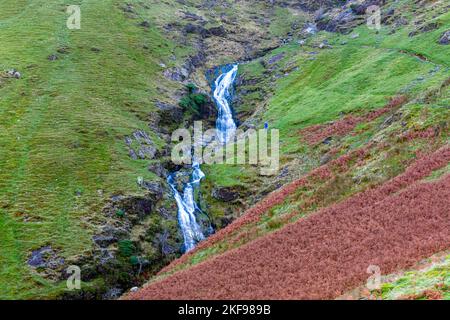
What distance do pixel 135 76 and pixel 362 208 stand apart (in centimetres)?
7603

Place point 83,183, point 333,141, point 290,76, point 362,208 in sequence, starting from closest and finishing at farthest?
point 362,208
point 83,183
point 333,141
point 290,76

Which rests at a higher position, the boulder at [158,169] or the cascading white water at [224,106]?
the cascading white water at [224,106]

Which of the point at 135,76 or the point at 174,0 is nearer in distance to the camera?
the point at 135,76

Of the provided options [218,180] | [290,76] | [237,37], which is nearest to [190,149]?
Result: [218,180]

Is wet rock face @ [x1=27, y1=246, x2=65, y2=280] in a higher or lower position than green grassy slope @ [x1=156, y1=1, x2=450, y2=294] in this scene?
lower

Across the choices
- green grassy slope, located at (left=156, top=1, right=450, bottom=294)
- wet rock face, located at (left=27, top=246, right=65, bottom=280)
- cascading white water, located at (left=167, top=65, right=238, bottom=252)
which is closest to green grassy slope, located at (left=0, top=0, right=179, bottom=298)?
wet rock face, located at (left=27, top=246, right=65, bottom=280)

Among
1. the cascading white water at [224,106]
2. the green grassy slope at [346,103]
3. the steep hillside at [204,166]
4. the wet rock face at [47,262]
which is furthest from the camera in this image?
the cascading white water at [224,106]

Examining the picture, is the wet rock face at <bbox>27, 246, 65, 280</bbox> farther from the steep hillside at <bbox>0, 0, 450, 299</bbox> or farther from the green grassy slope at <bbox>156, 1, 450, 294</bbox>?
the green grassy slope at <bbox>156, 1, 450, 294</bbox>

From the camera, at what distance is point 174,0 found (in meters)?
170

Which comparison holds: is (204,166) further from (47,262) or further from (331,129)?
(47,262)

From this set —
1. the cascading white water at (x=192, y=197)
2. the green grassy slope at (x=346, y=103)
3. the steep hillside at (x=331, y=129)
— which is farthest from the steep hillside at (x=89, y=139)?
the green grassy slope at (x=346, y=103)

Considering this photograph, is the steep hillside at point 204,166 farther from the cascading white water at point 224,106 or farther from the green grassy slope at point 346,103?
the cascading white water at point 224,106

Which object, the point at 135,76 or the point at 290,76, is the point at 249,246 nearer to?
the point at 135,76

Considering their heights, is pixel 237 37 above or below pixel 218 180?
above
